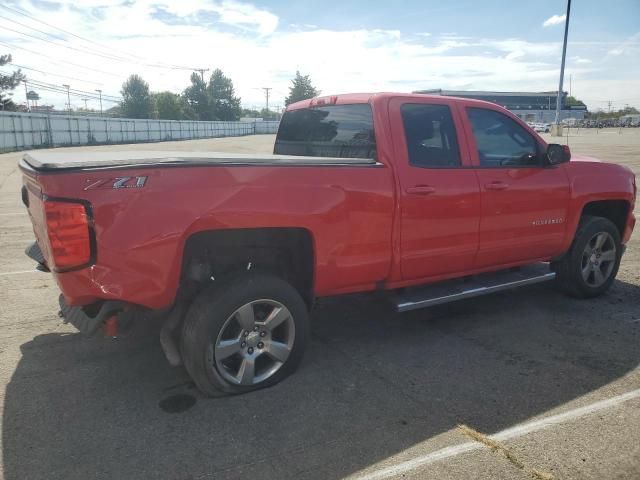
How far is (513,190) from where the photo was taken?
4500 mm

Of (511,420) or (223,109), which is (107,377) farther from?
(223,109)

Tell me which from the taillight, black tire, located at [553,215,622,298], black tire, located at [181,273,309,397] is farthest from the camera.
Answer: black tire, located at [553,215,622,298]

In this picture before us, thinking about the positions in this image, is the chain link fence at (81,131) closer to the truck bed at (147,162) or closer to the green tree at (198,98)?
the truck bed at (147,162)

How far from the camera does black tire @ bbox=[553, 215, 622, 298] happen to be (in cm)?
519

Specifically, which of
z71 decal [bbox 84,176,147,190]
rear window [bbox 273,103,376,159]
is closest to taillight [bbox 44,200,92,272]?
z71 decal [bbox 84,176,147,190]

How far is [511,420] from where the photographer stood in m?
3.11

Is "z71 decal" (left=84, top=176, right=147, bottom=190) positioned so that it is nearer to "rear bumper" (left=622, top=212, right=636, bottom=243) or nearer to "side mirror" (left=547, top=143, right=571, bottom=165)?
"side mirror" (left=547, top=143, right=571, bottom=165)

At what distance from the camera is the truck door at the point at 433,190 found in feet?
12.9

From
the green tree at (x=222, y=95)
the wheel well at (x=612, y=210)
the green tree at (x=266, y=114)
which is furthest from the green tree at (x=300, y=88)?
the wheel well at (x=612, y=210)

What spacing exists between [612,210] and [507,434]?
11.7 ft

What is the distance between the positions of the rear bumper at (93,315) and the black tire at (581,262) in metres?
4.17

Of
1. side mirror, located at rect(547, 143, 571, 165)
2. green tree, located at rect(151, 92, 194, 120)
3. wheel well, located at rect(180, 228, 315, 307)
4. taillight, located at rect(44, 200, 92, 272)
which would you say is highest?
green tree, located at rect(151, 92, 194, 120)

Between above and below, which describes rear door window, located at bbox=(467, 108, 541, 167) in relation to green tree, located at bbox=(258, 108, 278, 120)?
below

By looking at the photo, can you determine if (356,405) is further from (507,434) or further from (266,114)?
(266,114)
